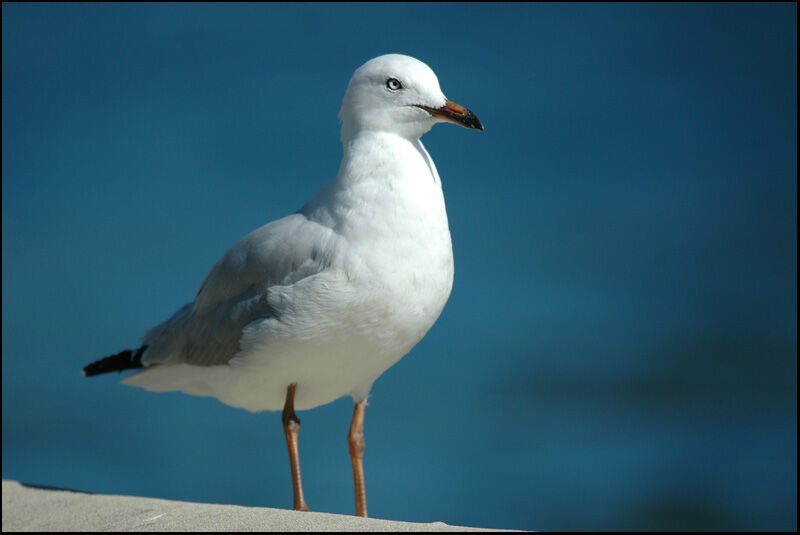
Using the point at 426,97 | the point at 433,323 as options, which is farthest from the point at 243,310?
the point at 426,97

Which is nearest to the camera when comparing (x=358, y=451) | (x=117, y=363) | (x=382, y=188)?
(x=382, y=188)

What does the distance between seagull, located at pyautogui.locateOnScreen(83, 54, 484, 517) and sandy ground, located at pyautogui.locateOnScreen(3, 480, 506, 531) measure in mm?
730

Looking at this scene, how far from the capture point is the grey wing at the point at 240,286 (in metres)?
4.48

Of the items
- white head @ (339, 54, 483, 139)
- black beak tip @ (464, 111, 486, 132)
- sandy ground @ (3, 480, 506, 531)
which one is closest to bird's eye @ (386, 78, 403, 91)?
white head @ (339, 54, 483, 139)

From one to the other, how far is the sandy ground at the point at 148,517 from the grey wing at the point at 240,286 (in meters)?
0.83

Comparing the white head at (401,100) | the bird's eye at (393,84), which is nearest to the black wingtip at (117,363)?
the white head at (401,100)

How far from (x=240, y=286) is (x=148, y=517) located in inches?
49.8

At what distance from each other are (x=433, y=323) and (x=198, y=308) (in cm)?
133

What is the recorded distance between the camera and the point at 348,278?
169 inches

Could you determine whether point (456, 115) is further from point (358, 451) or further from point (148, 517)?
point (148, 517)

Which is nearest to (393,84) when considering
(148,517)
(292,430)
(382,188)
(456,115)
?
(456,115)

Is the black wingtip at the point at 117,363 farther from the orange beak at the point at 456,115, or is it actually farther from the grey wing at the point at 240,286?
the orange beak at the point at 456,115

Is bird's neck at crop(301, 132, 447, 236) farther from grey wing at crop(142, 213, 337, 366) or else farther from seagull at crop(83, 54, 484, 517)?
grey wing at crop(142, 213, 337, 366)

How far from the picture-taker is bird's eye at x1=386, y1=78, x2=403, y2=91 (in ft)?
15.1
